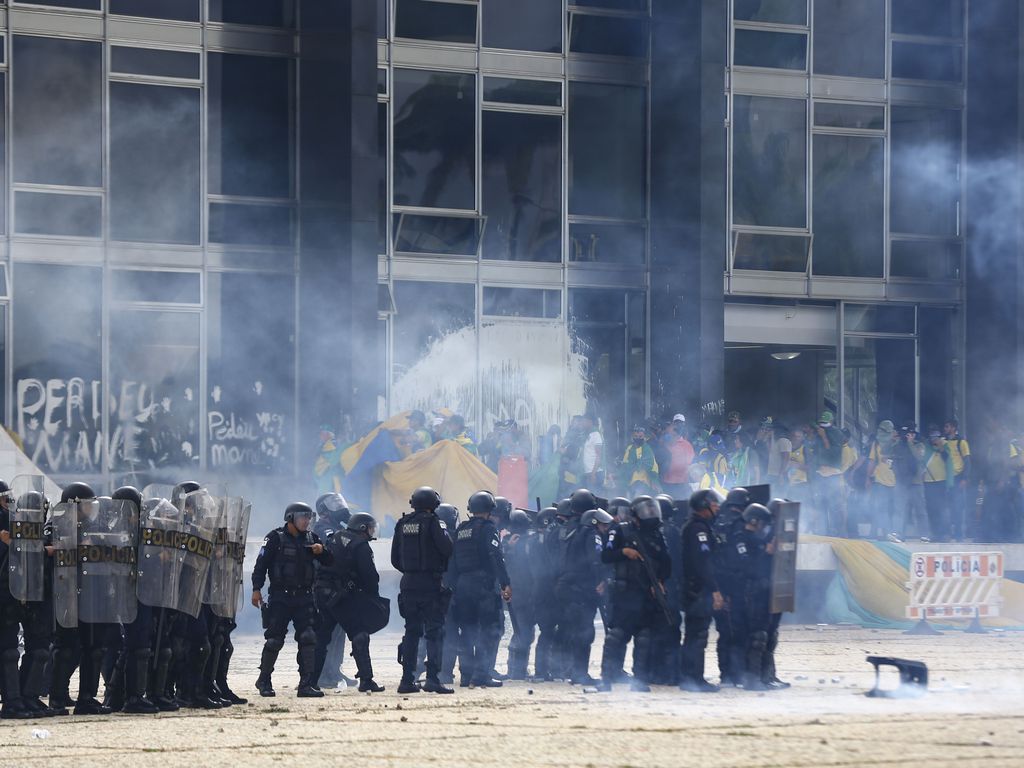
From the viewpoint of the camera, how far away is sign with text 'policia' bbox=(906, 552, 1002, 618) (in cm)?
1984

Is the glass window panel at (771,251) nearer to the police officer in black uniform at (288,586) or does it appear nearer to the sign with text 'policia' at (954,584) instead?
the sign with text 'policia' at (954,584)

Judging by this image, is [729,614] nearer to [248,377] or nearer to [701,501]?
[701,501]

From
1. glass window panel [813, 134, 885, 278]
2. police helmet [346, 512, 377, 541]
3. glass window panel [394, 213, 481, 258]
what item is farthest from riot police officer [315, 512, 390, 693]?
glass window panel [813, 134, 885, 278]

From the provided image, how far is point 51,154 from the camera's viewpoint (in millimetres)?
24375

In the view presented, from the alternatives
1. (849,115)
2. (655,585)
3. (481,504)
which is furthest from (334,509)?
(849,115)

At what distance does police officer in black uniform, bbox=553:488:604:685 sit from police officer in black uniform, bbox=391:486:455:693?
126 cm

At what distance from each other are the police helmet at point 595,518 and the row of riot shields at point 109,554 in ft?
11.5

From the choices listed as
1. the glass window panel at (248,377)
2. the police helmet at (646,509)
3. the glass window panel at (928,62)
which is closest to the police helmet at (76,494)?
the police helmet at (646,509)

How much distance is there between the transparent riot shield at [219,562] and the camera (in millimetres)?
13656

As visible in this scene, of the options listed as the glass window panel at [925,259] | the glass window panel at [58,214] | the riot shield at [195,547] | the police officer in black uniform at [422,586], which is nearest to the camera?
the riot shield at [195,547]

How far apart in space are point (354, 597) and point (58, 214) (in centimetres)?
1156

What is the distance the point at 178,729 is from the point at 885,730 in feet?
15.3

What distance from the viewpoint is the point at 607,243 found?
26922mm

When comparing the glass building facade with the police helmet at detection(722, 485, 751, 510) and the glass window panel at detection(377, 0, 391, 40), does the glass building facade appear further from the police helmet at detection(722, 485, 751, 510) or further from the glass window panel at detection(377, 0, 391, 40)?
the police helmet at detection(722, 485, 751, 510)
